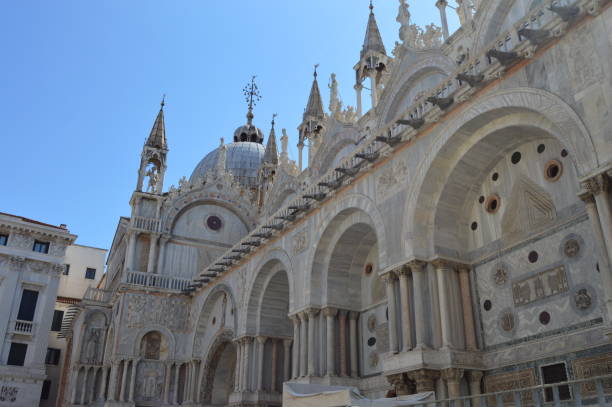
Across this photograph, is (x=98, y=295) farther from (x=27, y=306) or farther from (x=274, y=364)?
(x=274, y=364)

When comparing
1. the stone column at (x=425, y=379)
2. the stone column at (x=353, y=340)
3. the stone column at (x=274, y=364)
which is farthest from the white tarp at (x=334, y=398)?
the stone column at (x=274, y=364)

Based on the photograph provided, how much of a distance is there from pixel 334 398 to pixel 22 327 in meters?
25.8

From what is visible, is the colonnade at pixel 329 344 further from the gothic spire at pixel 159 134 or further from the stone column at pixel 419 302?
the gothic spire at pixel 159 134

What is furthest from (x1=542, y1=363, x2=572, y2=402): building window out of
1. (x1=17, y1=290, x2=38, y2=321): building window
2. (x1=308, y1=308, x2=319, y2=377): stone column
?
(x1=17, y1=290, x2=38, y2=321): building window

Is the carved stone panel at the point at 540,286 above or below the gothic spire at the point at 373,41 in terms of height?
below

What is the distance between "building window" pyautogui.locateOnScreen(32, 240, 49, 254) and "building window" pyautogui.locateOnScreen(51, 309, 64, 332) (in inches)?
421

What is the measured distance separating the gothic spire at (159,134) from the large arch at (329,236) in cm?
1856

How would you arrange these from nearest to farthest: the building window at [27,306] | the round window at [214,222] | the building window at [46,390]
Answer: the building window at [27,306] < the round window at [214,222] < the building window at [46,390]

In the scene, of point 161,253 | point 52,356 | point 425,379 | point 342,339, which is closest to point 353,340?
point 342,339

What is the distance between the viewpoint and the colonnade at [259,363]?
810 inches

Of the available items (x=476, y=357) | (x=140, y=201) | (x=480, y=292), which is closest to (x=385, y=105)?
(x=480, y=292)

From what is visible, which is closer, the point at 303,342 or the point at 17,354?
the point at 303,342

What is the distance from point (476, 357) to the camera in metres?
12.6

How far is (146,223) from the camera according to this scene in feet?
97.9
